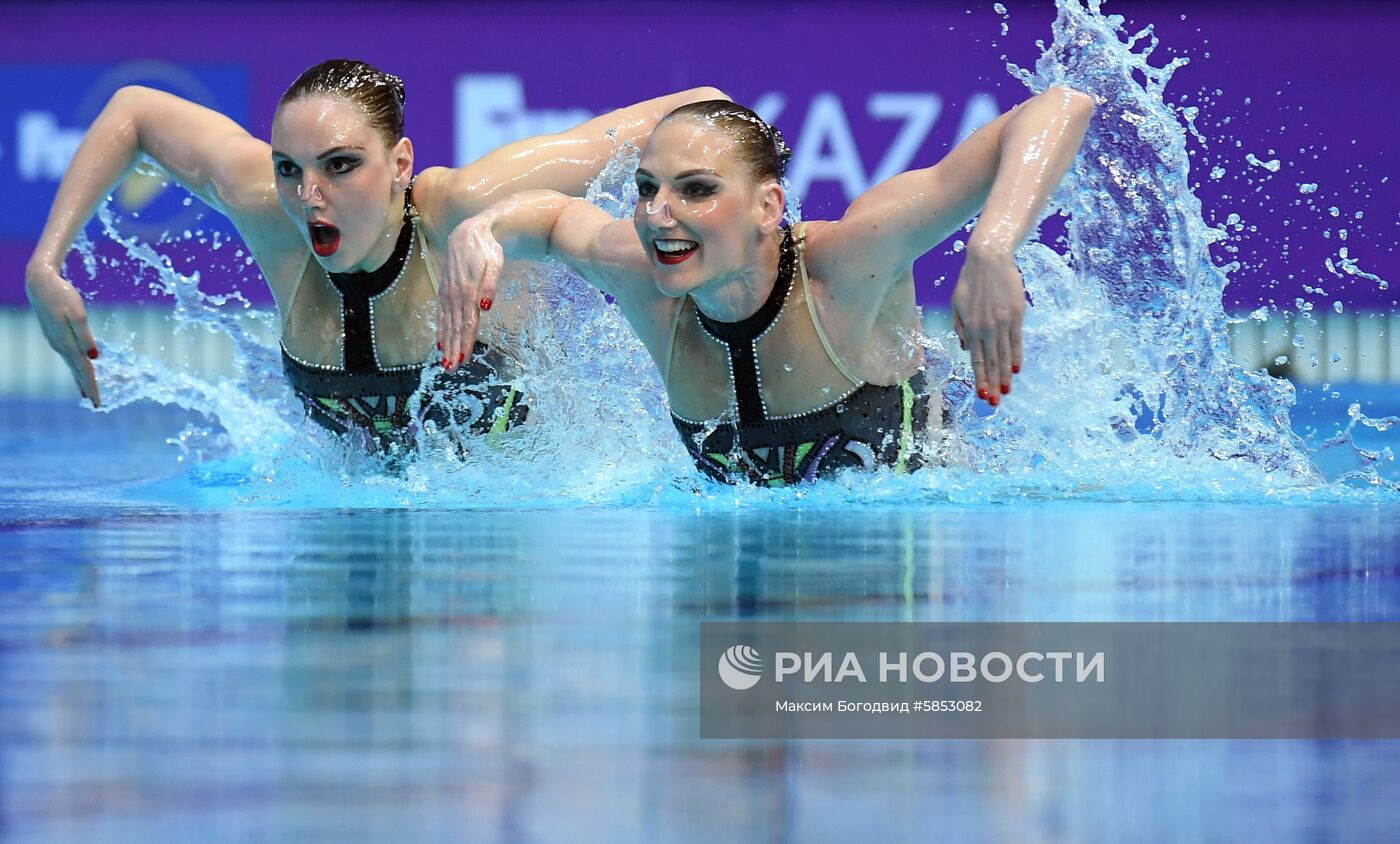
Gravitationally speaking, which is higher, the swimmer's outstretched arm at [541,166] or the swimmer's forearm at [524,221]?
the swimmer's outstretched arm at [541,166]

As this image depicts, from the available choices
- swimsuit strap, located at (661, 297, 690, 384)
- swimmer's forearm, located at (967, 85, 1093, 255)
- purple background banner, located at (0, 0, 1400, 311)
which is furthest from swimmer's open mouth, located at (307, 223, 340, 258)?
purple background banner, located at (0, 0, 1400, 311)

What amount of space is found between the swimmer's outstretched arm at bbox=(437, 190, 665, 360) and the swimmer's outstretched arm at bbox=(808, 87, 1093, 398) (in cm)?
34

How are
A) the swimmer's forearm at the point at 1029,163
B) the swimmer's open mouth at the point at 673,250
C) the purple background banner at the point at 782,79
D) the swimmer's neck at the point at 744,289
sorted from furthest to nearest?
1. the purple background banner at the point at 782,79
2. the swimmer's neck at the point at 744,289
3. the swimmer's open mouth at the point at 673,250
4. the swimmer's forearm at the point at 1029,163

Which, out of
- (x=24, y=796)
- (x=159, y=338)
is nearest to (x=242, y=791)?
(x=24, y=796)

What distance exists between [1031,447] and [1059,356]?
0.31 m

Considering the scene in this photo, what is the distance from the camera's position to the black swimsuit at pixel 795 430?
11.2 ft

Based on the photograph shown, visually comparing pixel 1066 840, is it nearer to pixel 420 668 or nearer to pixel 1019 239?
pixel 420 668

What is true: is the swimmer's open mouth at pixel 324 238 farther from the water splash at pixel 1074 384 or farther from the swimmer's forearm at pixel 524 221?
the water splash at pixel 1074 384

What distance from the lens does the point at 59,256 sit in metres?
3.73

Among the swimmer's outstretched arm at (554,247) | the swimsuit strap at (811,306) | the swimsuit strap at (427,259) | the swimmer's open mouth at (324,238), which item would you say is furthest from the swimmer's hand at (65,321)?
the swimsuit strap at (811,306)

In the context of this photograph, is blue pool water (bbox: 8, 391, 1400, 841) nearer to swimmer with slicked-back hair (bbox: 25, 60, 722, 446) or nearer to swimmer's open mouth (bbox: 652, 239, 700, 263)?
swimmer's open mouth (bbox: 652, 239, 700, 263)

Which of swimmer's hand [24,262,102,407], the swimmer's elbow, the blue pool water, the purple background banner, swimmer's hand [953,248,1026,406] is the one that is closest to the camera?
the blue pool water

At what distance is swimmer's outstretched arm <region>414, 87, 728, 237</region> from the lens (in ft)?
12.1

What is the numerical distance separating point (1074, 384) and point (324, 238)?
166cm
